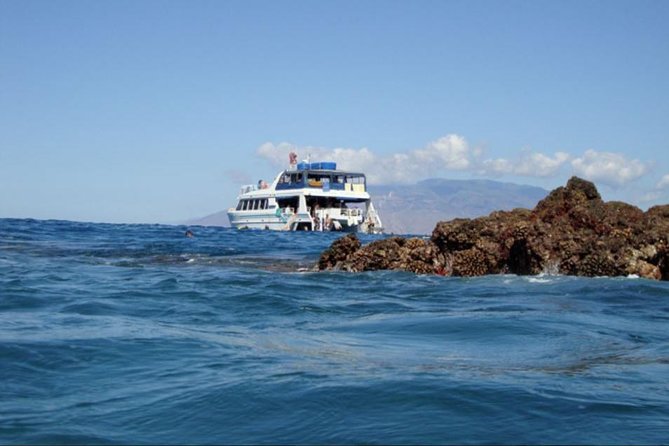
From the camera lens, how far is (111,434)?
4254mm

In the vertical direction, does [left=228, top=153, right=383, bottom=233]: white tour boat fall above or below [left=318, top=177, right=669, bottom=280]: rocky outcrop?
above

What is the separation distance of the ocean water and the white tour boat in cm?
4495

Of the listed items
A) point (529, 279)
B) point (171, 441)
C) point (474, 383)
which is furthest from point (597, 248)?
point (171, 441)

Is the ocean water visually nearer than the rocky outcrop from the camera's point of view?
Yes

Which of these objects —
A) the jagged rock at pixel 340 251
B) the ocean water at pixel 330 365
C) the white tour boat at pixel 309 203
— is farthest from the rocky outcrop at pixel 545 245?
the white tour boat at pixel 309 203

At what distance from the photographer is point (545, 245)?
48.6ft

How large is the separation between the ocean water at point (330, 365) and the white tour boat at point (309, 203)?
45.0 meters

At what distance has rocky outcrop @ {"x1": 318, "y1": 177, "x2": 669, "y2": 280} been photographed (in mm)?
14227

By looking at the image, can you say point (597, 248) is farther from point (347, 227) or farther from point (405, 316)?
point (347, 227)

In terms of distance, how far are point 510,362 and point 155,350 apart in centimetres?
300

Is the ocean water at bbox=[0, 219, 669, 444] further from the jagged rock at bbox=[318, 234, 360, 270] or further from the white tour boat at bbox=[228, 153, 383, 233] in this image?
the white tour boat at bbox=[228, 153, 383, 233]

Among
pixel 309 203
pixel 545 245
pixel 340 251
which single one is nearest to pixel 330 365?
pixel 545 245

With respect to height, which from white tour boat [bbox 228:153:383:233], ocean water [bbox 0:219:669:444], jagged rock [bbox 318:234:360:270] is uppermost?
white tour boat [bbox 228:153:383:233]

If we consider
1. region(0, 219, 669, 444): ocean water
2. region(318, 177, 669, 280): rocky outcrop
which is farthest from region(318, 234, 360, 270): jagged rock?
region(0, 219, 669, 444): ocean water
